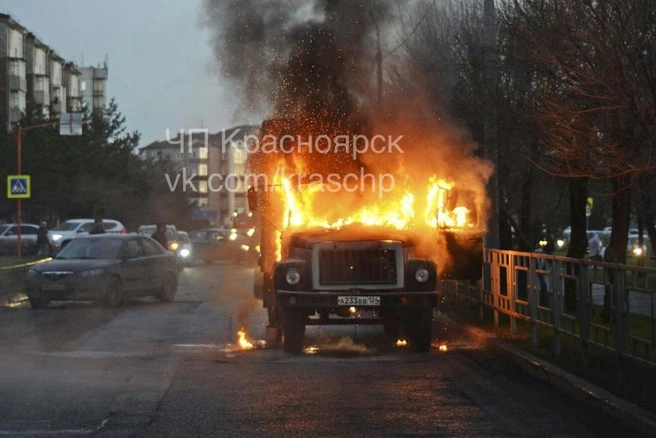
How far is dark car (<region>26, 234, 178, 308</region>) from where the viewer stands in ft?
69.4

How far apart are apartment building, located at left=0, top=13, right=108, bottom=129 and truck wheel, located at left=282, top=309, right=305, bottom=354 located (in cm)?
5937

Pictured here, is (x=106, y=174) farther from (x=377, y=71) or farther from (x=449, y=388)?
(x=449, y=388)

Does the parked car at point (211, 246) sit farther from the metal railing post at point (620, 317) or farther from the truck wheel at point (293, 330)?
the metal railing post at point (620, 317)

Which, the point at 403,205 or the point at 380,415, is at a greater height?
the point at 403,205

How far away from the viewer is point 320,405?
30.9 feet

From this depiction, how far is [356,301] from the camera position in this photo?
1366 centimetres

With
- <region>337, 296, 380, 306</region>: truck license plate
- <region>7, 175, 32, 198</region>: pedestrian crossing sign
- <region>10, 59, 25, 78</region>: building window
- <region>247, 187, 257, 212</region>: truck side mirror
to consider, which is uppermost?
<region>10, 59, 25, 78</region>: building window

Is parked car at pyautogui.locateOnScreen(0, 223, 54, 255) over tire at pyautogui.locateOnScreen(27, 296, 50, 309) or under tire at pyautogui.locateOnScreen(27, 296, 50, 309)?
over

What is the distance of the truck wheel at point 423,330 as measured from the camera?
1372 centimetres

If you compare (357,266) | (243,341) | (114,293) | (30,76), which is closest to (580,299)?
(357,266)

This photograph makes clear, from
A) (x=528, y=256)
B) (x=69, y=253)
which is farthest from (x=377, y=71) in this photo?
(x=528, y=256)

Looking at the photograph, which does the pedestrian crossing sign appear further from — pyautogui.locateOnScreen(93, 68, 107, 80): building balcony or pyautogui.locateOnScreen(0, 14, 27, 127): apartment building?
pyautogui.locateOnScreen(93, 68, 107, 80): building balcony

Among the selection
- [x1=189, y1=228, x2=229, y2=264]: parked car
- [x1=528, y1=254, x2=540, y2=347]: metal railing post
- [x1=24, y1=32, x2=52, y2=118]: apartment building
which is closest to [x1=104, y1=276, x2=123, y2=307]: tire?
[x1=528, y1=254, x2=540, y2=347]: metal railing post

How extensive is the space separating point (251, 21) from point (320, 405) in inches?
536
